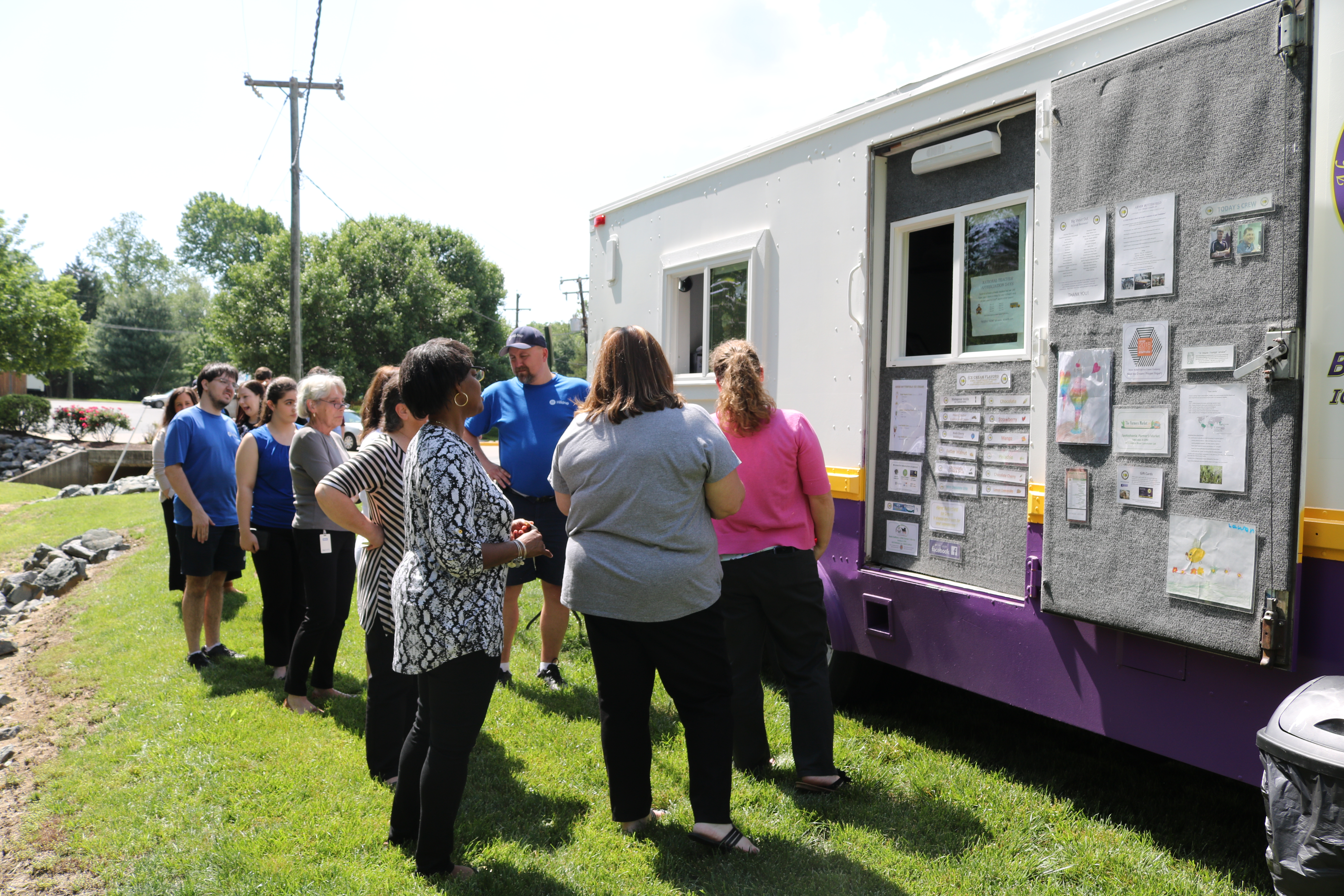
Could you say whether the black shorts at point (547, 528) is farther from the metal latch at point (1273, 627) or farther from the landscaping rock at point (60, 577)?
the landscaping rock at point (60, 577)

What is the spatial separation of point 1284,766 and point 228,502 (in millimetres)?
5467

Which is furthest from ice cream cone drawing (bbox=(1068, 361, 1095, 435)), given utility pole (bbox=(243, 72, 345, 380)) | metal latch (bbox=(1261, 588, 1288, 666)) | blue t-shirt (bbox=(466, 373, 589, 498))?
utility pole (bbox=(243, 72, 345, 380))

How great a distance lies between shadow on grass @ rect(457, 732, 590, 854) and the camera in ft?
10.8

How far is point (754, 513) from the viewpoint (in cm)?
350

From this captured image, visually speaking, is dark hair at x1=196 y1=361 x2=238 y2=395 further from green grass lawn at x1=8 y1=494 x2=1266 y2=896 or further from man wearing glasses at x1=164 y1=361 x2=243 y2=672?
green grass lawn at x1=8 y1=494 x2=1266 y2=896

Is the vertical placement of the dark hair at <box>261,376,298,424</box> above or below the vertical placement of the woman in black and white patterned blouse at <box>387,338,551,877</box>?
above

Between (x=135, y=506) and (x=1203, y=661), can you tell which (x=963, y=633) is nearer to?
(x=1203, y=661)

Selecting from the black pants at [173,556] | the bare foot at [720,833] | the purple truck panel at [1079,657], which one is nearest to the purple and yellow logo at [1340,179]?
the purple truck panel at [1079,657]

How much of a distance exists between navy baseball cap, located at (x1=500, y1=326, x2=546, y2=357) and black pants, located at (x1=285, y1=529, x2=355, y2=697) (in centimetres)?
133

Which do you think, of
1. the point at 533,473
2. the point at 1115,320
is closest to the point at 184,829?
the point at 533,473

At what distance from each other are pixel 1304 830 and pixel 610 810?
235 centimetres

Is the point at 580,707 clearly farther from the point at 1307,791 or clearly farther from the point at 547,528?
the point at 1307,791

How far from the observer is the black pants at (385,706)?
11.3 feet

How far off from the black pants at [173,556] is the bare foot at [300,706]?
7.61 feet
